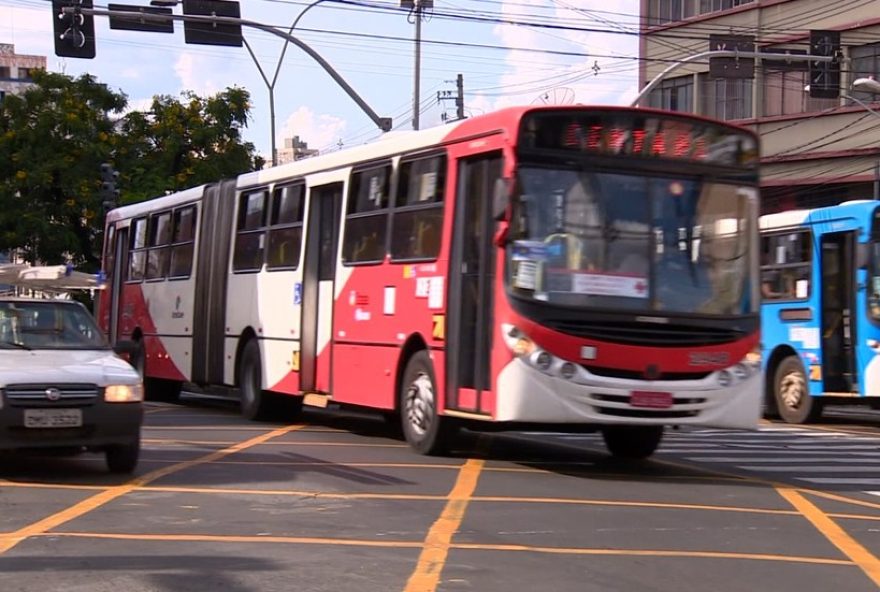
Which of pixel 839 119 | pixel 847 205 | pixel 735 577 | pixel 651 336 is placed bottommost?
pixel 735 577

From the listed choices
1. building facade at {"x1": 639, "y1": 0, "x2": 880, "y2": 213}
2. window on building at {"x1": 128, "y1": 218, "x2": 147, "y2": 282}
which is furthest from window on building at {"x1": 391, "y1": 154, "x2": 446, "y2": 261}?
building facade at {"x1": 639, "y1": 0, "x2": 880, "y2": 213}

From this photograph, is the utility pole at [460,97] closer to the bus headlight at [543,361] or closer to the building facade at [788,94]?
the building facade at [788,94]

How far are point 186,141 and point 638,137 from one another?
31.2 meters

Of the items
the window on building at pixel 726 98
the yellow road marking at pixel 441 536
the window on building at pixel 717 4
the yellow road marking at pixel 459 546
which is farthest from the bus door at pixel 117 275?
the window on building at pixel 717 4

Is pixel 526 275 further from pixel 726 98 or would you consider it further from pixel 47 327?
pixel 726 98

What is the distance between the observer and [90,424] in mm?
10969

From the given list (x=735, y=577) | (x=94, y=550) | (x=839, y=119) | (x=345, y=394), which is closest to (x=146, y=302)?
Result: (x=345, y=394)

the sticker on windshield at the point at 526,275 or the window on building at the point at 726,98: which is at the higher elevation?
the window on building at the point at 726,98

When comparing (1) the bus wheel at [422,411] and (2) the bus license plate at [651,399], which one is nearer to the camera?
(2) the bus license plate at [651,399]

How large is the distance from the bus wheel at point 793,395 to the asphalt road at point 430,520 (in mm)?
6233

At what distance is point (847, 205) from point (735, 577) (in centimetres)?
1389

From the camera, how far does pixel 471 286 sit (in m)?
12.8

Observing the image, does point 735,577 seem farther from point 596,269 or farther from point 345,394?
point 345,394

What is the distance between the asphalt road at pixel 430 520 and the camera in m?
7.44
